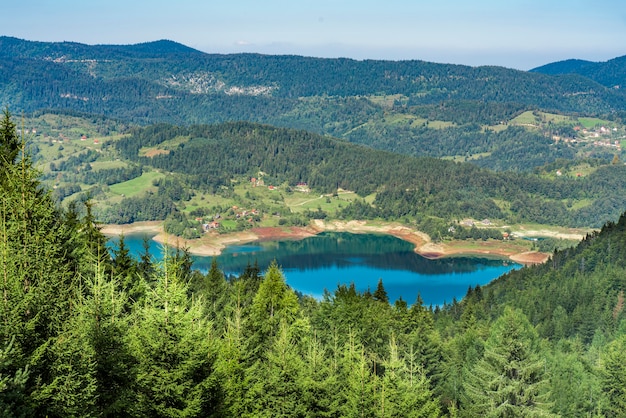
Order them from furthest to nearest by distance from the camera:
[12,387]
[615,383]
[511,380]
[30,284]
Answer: [615,383], [511,380], [30,284], [12,387]

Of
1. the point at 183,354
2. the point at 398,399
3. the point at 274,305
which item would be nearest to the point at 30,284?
the point at 183,354

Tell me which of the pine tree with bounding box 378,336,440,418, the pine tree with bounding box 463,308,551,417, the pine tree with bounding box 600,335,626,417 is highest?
the pine tree with bounding box 378,336,440,418

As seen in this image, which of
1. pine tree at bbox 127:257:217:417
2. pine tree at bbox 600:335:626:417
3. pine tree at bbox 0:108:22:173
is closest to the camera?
pine tree at bbox 127:257:217:417

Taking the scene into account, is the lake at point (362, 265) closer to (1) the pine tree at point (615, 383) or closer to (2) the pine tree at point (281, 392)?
(1) the pine tree at point (615, 383)

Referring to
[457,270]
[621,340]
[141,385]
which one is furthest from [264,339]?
[457,270]

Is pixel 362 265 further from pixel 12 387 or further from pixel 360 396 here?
pixel 12 387

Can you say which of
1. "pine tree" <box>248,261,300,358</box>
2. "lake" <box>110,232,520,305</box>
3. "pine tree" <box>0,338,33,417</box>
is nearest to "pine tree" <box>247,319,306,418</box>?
"pine tree" <box>0,338,33,417</box>

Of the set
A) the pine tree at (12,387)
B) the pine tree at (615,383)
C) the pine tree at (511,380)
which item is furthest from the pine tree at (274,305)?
the pine tree at (12,387)

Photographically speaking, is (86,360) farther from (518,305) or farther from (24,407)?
(518,305)

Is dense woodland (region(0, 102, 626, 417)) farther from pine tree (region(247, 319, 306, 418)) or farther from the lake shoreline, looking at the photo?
the lake shoreline

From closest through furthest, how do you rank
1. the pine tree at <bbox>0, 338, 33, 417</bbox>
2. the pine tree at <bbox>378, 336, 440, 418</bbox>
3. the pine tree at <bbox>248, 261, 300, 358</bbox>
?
the pine tree at <bbox>0, 338, 33, 417</bbox>
the pine tree at <bbox>378, 336, 440, 418</bbox>
the pine tree at <bbox>248, 261, 300, 358</bbox>
